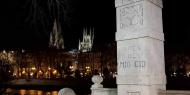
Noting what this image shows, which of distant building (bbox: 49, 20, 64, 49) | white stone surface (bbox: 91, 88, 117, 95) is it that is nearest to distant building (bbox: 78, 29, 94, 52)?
distant building (bbox: 49, 20, 64, 49)

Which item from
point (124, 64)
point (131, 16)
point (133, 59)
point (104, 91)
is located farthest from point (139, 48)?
point (104, 91)

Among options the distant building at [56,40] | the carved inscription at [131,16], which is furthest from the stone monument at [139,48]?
the distant building at [56,40]

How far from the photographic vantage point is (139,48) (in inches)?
331

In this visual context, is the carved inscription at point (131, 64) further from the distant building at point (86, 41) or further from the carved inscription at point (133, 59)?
the distant building at point (86, 41)

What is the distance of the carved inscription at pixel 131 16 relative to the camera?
8.52m

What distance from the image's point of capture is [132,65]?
28.3 ft

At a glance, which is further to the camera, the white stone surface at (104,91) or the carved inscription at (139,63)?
the white stone surface at (104,91)

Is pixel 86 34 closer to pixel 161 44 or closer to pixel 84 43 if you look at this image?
pixel 84 43

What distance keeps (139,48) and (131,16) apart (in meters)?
1.02

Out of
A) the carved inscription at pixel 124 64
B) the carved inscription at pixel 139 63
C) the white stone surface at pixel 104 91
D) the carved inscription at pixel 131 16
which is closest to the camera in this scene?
the carved inscription at pixel 139 63

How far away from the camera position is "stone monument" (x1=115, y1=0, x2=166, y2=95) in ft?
27.4

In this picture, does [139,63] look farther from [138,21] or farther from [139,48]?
[138,21]

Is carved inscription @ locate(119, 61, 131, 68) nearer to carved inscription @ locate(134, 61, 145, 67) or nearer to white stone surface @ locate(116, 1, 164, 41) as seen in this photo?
carved inscription @ locate(134, 61, 145, 67)

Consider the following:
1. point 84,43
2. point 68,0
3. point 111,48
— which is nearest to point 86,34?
point 84,43
